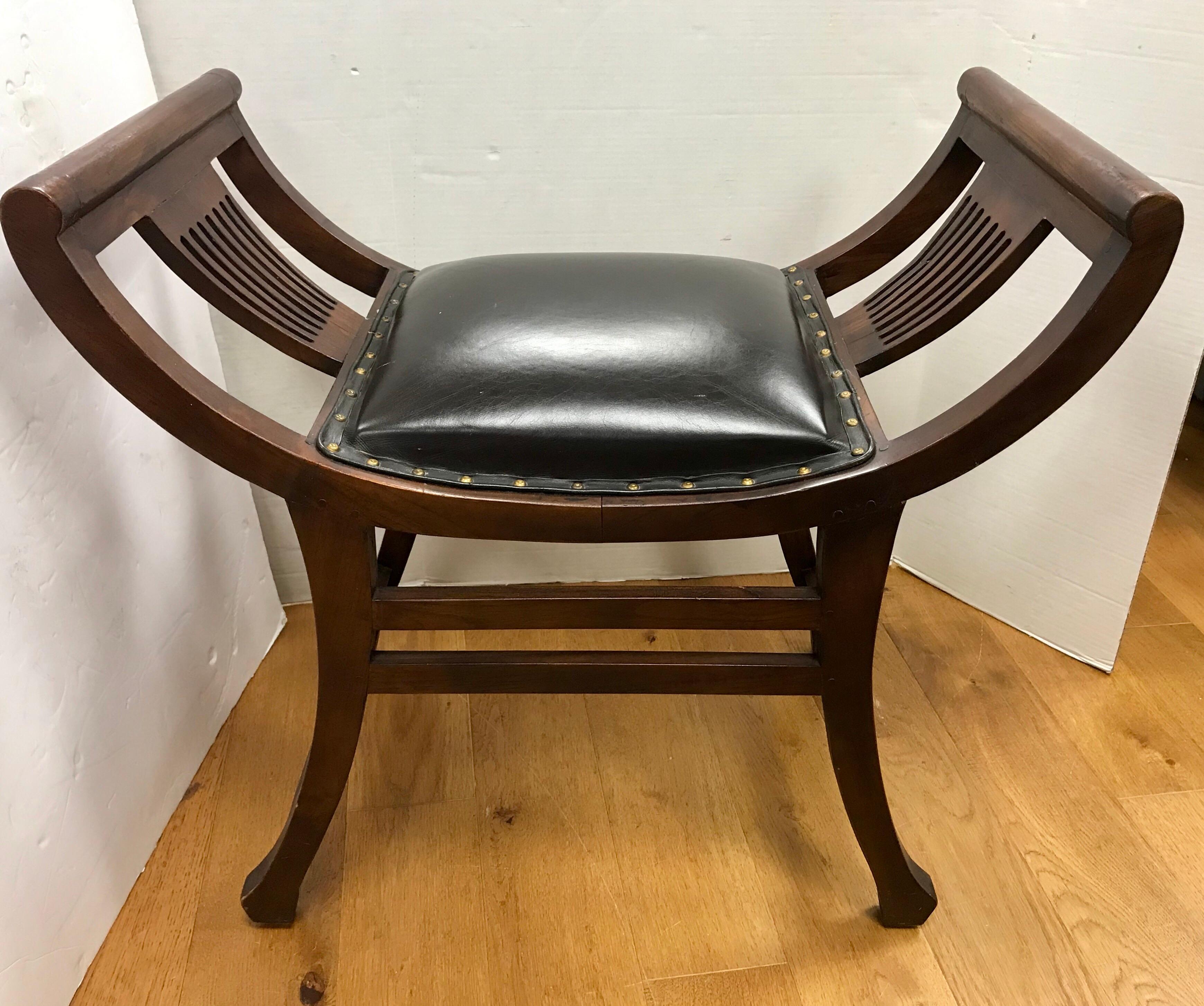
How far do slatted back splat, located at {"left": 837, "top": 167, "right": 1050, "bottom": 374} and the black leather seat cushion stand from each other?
0.12m

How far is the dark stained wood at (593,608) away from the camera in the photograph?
0.81 metres

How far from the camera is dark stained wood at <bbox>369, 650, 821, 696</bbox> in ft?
2.78

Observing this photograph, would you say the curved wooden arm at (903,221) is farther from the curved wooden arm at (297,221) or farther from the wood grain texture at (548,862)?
the wood grain texture at (548,862)

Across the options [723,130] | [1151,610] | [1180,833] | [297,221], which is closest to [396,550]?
[297,221]

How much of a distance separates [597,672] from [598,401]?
25 centimetres

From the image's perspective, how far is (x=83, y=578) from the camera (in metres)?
0.91

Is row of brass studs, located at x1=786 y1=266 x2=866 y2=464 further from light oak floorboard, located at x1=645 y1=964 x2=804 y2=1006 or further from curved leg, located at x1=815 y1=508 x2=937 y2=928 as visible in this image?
light oak floorboard, located at x1=645 y1=964 x2=804 y2=1006

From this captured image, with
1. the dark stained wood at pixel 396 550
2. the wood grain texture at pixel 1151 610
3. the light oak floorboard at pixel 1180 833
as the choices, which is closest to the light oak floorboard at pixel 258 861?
the dark stained wood at pixel 396 550

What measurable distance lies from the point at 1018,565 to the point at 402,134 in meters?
0.98

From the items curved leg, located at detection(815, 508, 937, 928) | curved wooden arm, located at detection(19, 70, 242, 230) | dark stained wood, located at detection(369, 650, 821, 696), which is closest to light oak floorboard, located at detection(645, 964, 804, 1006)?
curved leg, located at detection(815, 508, 937, 928)

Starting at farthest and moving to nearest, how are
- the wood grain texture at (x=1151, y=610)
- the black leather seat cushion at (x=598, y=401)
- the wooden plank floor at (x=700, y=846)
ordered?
the wood grain texture at (x=1151, y=610), the wooden plank floor at (x=700, y=846), the black leather seat cushion at (x=598, y=401)

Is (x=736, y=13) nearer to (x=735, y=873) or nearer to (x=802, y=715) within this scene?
(x=802, y=715)

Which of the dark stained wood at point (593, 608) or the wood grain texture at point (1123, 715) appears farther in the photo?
the wood grain texture at point (1123, 715)

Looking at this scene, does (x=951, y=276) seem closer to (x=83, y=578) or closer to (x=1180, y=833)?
(x=1180, y=833)
